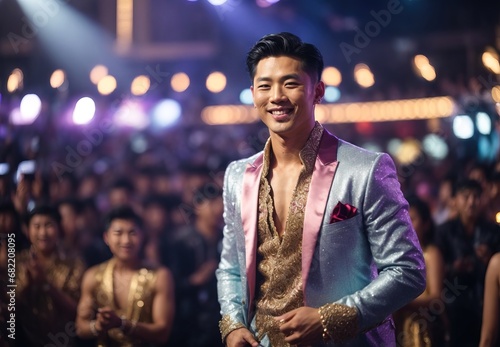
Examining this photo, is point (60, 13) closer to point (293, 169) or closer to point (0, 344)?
point (0, 344)

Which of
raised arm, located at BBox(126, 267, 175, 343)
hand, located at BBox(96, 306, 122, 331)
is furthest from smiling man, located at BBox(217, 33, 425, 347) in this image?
raised arm, located at BBox(126, 267, 175, 343)

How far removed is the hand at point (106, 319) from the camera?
448 centimetres

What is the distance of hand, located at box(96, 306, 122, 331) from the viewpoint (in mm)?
4480

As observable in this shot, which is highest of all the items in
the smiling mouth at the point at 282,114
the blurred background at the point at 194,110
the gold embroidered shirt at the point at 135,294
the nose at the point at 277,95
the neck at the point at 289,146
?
the blurred background at the point at 194,110

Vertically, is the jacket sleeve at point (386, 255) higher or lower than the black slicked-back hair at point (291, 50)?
lower

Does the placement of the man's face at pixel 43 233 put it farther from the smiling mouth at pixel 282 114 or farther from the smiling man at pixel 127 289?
the smiling mouth at pixel 282 114

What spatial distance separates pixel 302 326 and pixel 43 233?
356 cm

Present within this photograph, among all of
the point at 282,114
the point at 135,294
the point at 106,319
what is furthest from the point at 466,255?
the point at 282,114

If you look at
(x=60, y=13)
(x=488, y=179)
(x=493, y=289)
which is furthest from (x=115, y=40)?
(x=493, y=289)

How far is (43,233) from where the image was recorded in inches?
222

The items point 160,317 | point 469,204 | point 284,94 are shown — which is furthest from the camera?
point 469,204

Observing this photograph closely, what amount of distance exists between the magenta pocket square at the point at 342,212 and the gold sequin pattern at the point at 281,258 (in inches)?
6.1

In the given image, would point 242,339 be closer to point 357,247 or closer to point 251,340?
point 251,340

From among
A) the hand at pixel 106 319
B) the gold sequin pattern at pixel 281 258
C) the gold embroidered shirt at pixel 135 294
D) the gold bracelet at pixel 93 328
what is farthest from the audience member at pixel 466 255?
the gold sequin pattern at pixel 281 258
